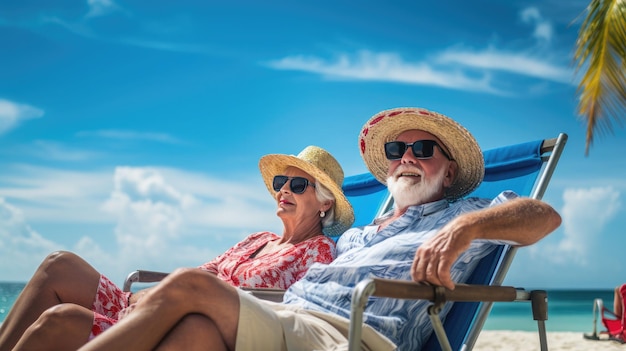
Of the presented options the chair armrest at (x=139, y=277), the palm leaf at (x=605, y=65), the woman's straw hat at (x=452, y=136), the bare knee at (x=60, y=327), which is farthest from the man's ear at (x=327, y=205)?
the palm leaf at (x=605, y=65)

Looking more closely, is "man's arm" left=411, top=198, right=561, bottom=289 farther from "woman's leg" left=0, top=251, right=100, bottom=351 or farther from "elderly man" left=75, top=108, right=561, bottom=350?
"woman's leg" left=0, top=251, right=100, bottom=351

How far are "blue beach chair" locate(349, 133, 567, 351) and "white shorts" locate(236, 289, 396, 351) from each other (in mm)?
302

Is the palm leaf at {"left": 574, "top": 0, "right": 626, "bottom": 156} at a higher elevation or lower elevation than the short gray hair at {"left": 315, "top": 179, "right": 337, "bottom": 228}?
higher

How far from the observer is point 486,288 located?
2.83 m

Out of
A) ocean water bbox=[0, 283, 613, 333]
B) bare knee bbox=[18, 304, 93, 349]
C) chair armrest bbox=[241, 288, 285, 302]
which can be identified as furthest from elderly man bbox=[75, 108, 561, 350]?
ocean water bbox=[0, 283, 613, 333]

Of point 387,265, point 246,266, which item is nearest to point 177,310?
point 387,265

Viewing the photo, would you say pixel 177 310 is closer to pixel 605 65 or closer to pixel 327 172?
pixel 327 172

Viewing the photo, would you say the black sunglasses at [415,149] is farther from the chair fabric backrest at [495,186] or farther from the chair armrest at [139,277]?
the chair armrest at [139,277]

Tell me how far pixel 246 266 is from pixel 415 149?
4.21ft

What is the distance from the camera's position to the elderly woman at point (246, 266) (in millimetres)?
3004

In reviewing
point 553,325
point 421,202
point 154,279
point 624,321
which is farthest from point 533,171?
point 553,325

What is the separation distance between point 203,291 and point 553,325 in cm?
3234

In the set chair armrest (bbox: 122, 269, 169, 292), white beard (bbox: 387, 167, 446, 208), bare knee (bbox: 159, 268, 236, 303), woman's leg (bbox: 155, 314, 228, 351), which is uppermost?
white beard (bbox: 387, 167, 446, 208)

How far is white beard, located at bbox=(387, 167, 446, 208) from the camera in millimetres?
3670
